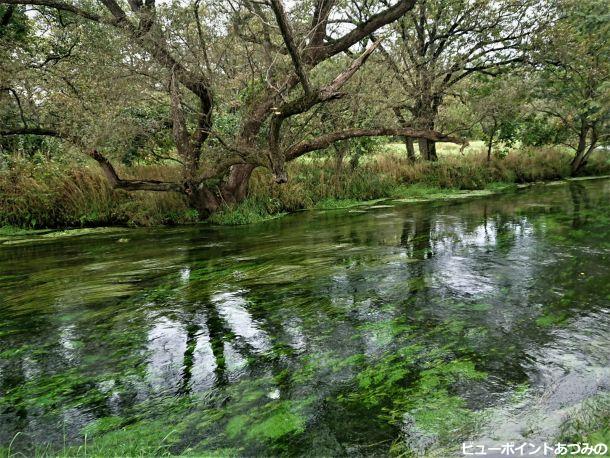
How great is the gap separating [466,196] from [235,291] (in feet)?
34.9

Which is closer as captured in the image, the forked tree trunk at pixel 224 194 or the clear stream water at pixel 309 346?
the clear stream water at pixel 309 346

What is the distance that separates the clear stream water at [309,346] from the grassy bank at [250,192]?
3.75 metres

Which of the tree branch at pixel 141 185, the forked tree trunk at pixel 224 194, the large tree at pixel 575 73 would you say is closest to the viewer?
the tree branch at pixel 141 185

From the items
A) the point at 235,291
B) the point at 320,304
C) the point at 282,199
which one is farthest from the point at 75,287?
the point at 282,199

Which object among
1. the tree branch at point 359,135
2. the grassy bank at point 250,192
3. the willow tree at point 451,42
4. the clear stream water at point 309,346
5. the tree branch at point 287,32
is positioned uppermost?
the willow tree at point 451,42

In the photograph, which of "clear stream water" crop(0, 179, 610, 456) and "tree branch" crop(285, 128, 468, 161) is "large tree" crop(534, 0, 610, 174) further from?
"clear stream water" crop(0, 179, 610, 456)

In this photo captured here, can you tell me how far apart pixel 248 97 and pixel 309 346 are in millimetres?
7556

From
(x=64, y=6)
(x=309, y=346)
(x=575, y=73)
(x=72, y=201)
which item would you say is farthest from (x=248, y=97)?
(x=575, y=73)

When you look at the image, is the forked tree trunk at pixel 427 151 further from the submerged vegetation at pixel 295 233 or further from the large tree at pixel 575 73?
the large tree at pixel 575 73

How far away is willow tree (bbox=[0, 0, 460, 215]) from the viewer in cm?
890

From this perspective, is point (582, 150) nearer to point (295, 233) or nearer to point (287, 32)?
point (295, 233)

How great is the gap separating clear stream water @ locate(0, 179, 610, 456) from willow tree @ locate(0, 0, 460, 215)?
3.39m

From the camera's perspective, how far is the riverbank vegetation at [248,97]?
918 cm

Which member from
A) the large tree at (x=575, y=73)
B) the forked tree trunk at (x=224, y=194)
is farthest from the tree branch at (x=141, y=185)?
the large tree at (x=575, y=73)
